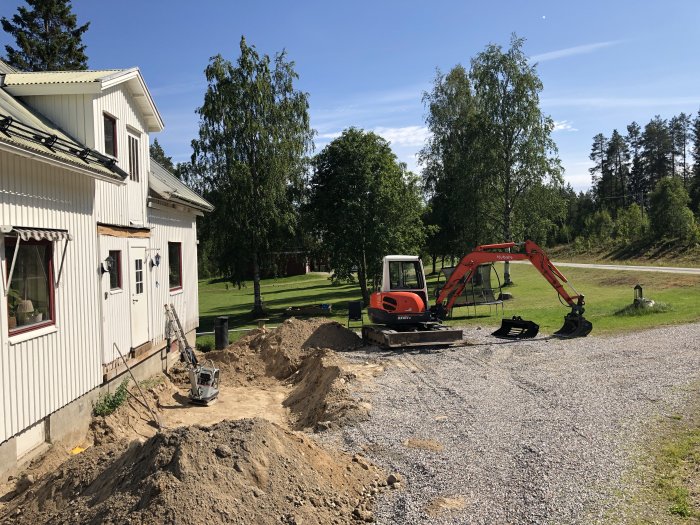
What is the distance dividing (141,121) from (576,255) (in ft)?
168

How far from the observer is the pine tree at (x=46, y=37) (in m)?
34.6

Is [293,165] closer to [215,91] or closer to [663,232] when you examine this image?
[215,91]

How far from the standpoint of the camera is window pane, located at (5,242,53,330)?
7.80 m

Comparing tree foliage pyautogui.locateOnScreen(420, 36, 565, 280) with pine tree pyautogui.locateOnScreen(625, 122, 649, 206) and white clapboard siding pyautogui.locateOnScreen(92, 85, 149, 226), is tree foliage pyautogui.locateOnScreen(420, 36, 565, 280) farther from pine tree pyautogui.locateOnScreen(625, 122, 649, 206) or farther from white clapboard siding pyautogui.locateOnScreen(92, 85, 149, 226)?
pine tree pyautogui.locateOnScreen(625, 122, 649, 206)

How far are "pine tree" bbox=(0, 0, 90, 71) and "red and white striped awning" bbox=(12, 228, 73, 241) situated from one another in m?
31.4

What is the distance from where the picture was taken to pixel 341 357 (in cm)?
1535

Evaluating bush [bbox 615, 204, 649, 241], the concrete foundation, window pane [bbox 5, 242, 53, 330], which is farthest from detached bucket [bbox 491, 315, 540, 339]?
bush [bbox 615, 204, 649, 241]

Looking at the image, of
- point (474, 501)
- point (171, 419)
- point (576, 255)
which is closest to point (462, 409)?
point (474, 501)

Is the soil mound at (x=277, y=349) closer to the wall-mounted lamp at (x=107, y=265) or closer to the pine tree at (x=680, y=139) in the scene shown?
the wall-mounted lamp at (x=107, y=265)

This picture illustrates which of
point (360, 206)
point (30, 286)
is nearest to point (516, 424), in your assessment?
point (30, 286)

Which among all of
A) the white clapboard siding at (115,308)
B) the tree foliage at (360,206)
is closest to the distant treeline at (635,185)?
the tree foliage at (360,206)

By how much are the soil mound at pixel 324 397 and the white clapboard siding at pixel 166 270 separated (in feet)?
12.6

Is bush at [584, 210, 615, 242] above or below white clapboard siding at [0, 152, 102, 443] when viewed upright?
above

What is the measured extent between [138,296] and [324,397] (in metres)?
4.92
